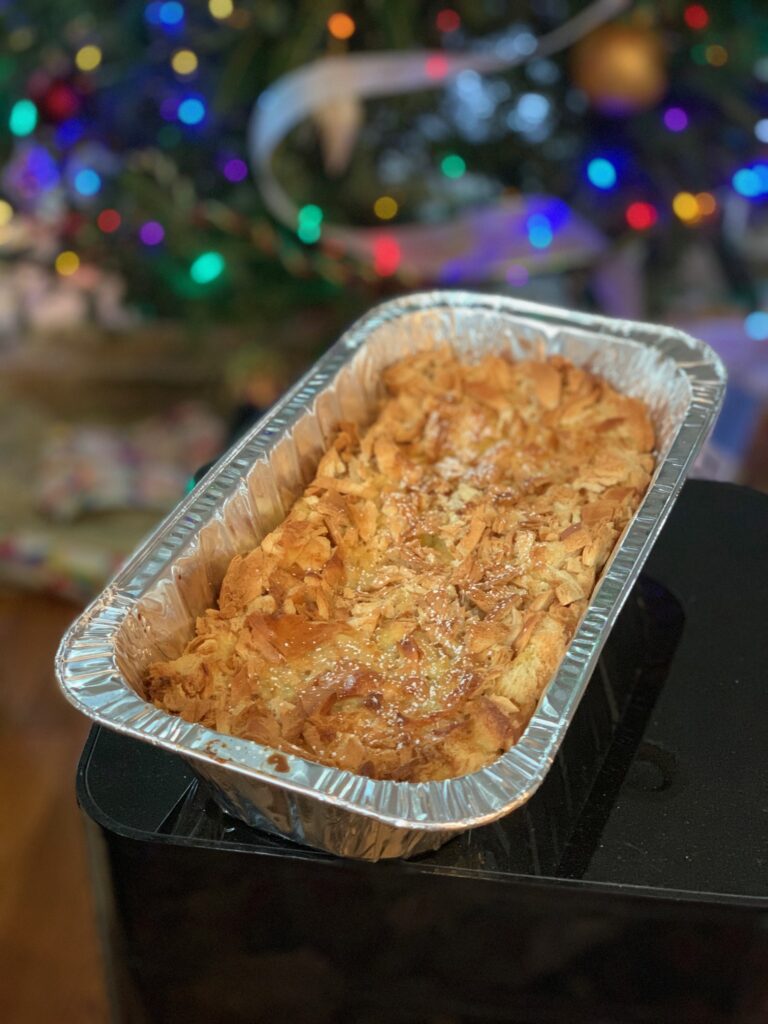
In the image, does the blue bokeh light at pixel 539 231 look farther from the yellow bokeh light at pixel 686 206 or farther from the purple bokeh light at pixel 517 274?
the yellow bokeh light at pixel 686 206

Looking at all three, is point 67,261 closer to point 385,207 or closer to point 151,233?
point 151,233

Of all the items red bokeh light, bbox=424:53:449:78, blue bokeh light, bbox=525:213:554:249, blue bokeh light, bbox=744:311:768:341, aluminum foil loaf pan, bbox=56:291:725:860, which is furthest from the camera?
blue bokeh light, bbox=744:311:768:341

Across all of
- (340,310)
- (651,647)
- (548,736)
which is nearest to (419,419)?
(651,647)

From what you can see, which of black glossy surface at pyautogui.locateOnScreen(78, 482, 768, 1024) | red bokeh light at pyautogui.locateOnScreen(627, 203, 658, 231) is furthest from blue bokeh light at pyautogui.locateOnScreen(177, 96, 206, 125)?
black glossy surface at pyautogui.locateOnScreen(78, 482, 768, 1024)

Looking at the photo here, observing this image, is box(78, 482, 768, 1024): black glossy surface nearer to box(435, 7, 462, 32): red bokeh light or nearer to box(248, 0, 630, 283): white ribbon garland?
box(248, 0, 630, 283): white ribbon garland

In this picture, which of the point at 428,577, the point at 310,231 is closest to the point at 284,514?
the point at 428,577

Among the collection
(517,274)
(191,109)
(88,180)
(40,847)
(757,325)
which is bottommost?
(40,847)
